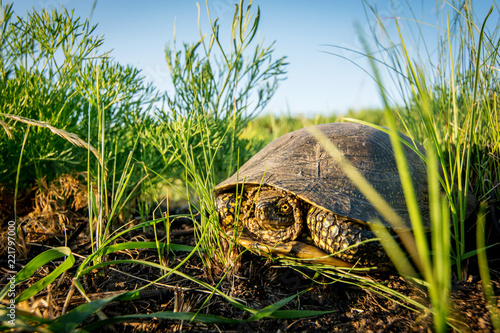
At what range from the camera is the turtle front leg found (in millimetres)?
1344

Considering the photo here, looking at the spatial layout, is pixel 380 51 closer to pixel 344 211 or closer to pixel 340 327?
pixel 344 211

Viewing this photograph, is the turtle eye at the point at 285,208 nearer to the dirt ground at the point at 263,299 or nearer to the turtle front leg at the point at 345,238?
the turtle front leg at the point at 345,238

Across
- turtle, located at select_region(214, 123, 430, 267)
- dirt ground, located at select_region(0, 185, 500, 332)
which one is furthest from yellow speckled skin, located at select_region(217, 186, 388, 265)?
dirt ground, located at select_region(0, 185, 500, 332)

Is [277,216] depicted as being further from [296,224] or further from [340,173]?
[340,173]

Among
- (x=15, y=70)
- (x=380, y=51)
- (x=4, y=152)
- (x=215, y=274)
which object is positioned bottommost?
(x=215, y=274)

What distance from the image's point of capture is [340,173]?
1.55 m

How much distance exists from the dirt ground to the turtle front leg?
0.13m

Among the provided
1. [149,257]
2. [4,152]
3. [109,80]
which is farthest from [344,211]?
[4,152]

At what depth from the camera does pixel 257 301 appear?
3.90 ft

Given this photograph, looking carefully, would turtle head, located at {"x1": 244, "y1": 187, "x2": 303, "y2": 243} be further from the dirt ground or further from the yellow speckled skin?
the dirt ground

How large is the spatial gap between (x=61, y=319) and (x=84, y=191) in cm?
124

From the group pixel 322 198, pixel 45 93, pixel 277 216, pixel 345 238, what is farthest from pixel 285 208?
pixel 45 93

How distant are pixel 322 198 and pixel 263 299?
53 centimetres

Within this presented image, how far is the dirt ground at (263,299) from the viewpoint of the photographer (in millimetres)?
1023
